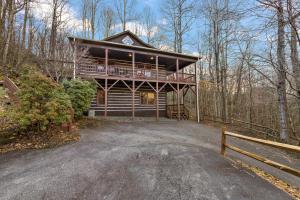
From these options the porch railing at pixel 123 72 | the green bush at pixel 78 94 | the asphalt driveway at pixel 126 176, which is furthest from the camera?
the porch railing at pixel 123 72

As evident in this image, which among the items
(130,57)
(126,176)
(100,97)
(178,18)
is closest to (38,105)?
(126,176)

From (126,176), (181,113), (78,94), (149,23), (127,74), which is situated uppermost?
(149,23)

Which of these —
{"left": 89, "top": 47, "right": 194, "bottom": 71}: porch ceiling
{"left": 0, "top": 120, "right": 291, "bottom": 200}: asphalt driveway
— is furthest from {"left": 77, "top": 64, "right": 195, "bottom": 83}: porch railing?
{"left": 0, "top": 120, "right": 291, "bottom": 200}: asphalt driveway

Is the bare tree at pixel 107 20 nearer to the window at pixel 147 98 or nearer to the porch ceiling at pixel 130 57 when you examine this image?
the porch ceiling at pixel 130 57

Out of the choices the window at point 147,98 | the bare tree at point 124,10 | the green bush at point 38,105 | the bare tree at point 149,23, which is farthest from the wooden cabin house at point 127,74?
the bare tree at point 124,10

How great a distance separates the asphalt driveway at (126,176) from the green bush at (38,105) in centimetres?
139

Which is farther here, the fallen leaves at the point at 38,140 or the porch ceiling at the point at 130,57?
the porch ceiling at the point at 130,57

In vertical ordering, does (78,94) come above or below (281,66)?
below

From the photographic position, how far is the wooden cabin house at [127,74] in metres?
12.5

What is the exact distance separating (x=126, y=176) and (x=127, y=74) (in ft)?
36.4

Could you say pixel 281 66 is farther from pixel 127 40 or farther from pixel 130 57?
pixel 127 40

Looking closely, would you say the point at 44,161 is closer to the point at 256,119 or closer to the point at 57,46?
the point at 57,46

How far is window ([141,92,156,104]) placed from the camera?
16453 millimetres

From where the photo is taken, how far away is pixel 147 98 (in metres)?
16.7
